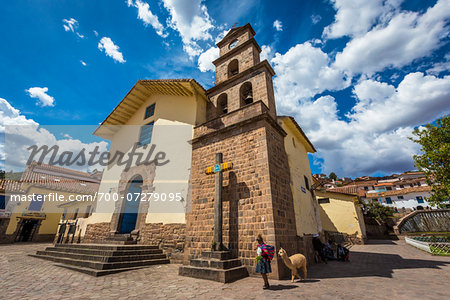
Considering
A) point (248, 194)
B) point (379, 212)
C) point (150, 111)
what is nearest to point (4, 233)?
point (150, 111)

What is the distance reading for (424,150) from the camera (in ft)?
37.2

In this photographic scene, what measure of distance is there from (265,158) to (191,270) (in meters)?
4.17

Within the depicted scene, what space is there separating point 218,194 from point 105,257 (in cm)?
445

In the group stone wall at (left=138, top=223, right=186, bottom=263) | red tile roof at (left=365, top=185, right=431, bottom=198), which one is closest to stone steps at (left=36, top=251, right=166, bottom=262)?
stone wall at (left=138, top=223, right=186, bottom=263)

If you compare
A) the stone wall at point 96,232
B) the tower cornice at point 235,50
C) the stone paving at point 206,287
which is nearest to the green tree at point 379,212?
the stone paving at point 206,287

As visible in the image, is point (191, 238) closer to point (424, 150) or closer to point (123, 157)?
point (123, 157)

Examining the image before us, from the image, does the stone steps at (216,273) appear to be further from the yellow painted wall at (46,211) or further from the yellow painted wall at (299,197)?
the yellow painted wall at (46,211)

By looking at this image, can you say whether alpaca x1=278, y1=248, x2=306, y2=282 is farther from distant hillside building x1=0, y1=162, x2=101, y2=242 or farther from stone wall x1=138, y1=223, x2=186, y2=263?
distant hillside building x1=0, y1=162, x2=101, y2=242

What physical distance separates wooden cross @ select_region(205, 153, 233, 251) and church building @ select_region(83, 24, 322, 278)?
1.14ft

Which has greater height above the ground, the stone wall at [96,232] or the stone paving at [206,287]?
the stone wall at [96,232]

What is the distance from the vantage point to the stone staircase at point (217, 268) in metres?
5.14

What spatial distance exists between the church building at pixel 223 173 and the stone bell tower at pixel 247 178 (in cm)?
3

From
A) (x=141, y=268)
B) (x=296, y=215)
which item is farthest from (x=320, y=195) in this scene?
(x=141, y=268)

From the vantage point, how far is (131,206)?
1062 centimetres
